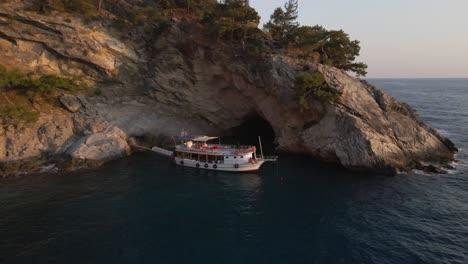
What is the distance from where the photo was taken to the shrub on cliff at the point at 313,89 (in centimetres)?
4156

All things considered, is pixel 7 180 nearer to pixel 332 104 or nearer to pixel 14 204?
pixel 14 204

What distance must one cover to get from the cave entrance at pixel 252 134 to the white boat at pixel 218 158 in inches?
373

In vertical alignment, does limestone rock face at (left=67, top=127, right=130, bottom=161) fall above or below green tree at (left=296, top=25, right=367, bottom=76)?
below

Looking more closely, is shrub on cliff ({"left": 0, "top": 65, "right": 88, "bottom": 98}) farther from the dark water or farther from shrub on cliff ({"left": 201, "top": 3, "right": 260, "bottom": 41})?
shrub on cliff ({"left": 201, "top": 3, "right": 260, "bottom": 41})

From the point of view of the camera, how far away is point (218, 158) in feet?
135

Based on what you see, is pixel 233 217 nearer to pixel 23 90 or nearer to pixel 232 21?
pixel 232 21

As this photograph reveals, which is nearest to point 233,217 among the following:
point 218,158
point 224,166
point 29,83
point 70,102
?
point 224,166

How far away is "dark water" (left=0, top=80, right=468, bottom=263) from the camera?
70.7 ft

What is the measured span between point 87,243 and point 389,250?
24.1m

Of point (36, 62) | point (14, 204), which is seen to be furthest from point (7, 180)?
point (36, 62)

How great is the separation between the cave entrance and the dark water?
15297 millimetres

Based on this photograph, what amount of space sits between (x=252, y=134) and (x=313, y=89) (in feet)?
74.6

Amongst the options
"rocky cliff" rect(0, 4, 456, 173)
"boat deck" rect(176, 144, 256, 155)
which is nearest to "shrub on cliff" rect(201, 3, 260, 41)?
"rocky cliff" rect(0, 4, 456, 173)

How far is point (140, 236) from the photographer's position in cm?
2359
